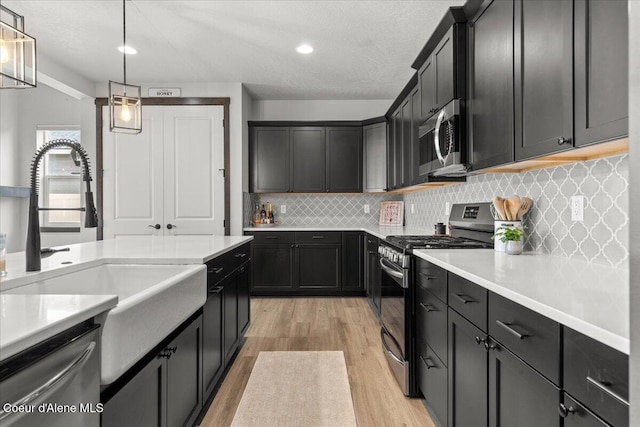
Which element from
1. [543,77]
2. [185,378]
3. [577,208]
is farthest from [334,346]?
[543,77]

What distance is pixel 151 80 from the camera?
4.45 metres

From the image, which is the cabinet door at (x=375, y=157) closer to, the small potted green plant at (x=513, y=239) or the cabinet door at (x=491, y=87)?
the cabinet door at (x=491, y=87)

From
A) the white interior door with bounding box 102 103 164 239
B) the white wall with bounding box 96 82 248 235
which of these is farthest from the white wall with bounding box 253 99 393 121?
the white interior door with bounding box 102 103 164 239

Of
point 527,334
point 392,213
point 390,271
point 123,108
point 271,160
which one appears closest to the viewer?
point 527,334

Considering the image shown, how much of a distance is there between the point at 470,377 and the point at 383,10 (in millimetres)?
2605

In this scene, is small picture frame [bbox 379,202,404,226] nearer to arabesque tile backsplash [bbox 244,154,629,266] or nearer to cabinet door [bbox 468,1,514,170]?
arabesque tile backsplash [bbox 244,154,629,266]

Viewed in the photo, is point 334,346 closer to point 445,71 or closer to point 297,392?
point 297,392

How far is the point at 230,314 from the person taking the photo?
2.51 meters

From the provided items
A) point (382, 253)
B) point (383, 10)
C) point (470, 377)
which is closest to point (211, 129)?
point (383, 10)

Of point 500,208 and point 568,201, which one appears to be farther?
point 500,208

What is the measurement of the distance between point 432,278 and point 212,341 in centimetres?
127

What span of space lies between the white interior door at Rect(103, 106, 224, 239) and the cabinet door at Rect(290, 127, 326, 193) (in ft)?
3.15

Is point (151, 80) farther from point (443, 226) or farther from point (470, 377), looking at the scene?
point (470, 377)

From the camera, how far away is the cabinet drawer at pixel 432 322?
5.81 ft
